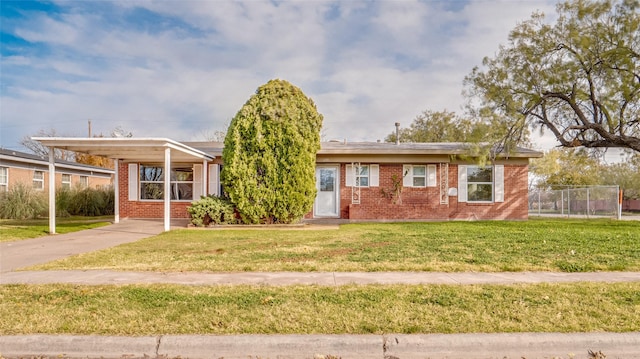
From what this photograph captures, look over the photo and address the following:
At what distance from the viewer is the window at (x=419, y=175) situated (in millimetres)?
17656

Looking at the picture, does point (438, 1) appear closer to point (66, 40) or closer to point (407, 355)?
point (407, 355)

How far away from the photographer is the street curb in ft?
12.0

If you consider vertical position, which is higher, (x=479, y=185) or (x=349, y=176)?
(x=349, y=176)

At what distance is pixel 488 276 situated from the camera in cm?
612

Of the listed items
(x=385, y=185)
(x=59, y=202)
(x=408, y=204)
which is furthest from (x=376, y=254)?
(x=59, y=202)

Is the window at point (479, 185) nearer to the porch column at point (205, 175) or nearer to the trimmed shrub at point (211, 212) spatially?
the trimmed shrub at point (211, 212)

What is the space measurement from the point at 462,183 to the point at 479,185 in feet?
2.75

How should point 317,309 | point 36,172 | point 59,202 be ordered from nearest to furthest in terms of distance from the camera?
point 317,309, point 59,202, point 36,172

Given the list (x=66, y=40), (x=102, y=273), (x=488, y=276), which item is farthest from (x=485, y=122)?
(x=66, y=40)

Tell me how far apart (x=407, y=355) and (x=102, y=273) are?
16.3 ft

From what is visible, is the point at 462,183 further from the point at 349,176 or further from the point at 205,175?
the point at 205,175

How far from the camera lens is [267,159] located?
14273mm

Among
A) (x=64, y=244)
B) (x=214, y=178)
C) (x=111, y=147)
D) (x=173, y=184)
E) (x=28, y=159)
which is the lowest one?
(x=64, y=244)

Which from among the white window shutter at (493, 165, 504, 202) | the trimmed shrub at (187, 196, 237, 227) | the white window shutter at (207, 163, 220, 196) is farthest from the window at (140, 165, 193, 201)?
the white window shutter at (493, 165, 504, 202)
